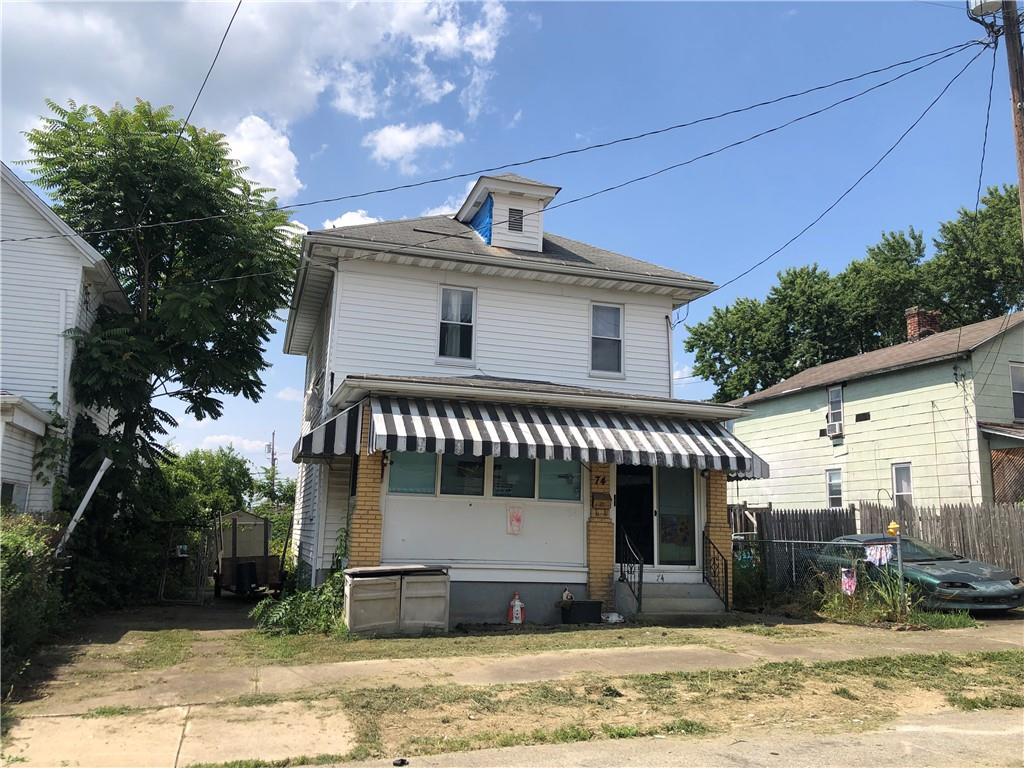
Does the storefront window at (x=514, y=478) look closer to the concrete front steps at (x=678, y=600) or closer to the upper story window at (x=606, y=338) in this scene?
the concrete front steps at (x=678, y=600)

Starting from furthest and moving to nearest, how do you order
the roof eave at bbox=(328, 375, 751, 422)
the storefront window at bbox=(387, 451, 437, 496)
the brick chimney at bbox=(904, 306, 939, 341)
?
the brick chimney at bbox=(904, 306, 939, 341), the storefront window at bbox=(387, 451, 437, 496), the roof eave at bbox=(328, 375, 751, 422)

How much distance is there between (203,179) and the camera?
16.7 metres

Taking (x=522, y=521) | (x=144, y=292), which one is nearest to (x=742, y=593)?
(x=522, y=521)

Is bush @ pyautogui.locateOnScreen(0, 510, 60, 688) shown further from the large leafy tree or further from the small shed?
the small shed

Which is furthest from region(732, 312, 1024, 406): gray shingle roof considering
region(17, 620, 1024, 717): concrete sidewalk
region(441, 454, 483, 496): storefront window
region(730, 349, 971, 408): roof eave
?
region(441, 454, 483, 496): storefront window

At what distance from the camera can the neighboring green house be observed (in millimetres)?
19281

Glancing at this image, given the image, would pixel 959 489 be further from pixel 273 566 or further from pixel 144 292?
pixel 144 292

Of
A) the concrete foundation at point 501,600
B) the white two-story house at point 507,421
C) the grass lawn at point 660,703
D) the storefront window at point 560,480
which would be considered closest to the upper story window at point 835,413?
the white two-story house at point 507,421

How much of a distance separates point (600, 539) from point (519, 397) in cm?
298

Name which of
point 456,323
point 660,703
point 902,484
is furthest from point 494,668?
point 902,484

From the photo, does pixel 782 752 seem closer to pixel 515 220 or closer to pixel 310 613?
pixel 310 613

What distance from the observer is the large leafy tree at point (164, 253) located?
15.4 metres

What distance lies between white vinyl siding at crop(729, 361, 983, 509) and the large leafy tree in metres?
16.9

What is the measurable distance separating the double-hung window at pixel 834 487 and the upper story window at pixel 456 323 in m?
14.6
